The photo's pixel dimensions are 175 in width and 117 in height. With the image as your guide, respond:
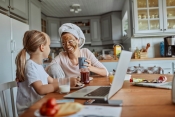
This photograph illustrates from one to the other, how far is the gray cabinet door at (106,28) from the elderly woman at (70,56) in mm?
3448

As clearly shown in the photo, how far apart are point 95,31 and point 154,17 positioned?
228 centimetres

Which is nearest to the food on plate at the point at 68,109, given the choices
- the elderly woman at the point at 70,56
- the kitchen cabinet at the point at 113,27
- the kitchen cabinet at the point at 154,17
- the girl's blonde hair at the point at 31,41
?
the girl's blonde hair at the point at 31,41

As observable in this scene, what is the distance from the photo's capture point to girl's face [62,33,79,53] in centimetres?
168

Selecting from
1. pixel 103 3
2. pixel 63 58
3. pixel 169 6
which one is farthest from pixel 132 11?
pixel 63 58

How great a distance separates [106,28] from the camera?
5.33 m

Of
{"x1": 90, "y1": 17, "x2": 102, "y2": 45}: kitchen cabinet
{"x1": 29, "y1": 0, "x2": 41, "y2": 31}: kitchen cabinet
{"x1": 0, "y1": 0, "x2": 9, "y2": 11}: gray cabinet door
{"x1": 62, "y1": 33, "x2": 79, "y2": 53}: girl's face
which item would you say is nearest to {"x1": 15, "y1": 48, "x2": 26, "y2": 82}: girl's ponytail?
{"x1": 62, "y1": 33, "x2": 79, "y2": 53}: girl's face

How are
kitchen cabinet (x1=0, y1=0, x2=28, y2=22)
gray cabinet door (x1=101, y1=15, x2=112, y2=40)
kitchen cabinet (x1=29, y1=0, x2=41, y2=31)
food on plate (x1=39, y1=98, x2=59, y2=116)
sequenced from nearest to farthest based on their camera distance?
food on plate (x1=39, y1=98, x2=59, y2=116) → kitchen cabinet (x1=0, y1=0, x2=28, y2=22) → kitchen cabinet (x1=29, y1=0, x2=41, y2=31) → gray cabinet door (x1=101, y1=15, x2=112, y2=40)

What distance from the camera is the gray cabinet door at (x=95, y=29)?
18.0ft

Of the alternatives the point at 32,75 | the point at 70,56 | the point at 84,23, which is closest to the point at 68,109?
the point at 32,75

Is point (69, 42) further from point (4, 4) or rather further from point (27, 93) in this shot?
point (4, 4)

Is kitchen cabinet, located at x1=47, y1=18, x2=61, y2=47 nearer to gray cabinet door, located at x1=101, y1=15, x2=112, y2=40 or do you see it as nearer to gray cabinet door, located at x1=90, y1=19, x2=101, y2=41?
gray cabinet door, located at x1=90, y1=19, x2=101, y2=41

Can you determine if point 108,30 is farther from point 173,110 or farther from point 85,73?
point 173,110

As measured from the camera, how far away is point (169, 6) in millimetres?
3414

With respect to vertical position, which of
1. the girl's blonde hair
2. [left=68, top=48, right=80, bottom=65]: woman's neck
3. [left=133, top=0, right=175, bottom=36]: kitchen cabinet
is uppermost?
[left=133, top=0, right=175, bottom=36]: kitchen cabinet
